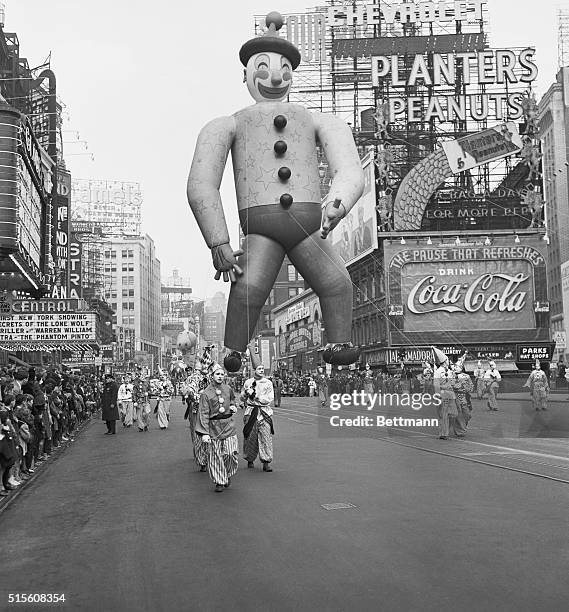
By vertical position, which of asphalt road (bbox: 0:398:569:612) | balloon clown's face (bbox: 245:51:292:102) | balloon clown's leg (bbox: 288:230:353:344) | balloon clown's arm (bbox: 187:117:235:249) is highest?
balloon clown's face (bbox: 245:51:292:102)

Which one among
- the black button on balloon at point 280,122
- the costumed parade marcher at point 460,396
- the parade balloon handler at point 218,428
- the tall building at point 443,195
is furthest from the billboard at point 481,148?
the black button on balloon at point 280,122

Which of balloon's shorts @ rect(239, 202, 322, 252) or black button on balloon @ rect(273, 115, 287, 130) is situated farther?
black button on balloon @ rect(273, 115, 287, 130)

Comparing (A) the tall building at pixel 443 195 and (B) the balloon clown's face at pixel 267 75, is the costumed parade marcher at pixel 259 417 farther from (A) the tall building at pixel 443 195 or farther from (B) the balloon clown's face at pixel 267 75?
(A) the tall building at pixel 443 195

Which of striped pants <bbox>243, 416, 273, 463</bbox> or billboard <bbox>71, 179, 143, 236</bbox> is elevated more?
billboard <bbox>71, 179, 143, 236</bbox>

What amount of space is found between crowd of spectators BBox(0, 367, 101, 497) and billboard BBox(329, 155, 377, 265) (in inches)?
1204

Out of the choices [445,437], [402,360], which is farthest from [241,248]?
[402,360]

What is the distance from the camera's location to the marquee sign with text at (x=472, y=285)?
148ft

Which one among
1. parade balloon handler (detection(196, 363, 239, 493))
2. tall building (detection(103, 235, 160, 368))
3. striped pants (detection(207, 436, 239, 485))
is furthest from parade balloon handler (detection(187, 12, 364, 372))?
tall building (detection(103, 235, 160, 368))

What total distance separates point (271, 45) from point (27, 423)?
22.6 feet

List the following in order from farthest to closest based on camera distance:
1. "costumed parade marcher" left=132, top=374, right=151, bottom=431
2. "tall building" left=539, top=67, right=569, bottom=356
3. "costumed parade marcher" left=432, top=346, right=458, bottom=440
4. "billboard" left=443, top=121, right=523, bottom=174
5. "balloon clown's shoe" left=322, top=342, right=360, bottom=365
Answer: "tall building" left=539, top=67, right=569, bottom=356 → "billboard" left=443, top=121, right=523, bottom=174 → "costumed parade marcher" left=132, top=374, right=151, bottom=431 → "costumed parade marcher" left=432, top=346, right=458, bottom=440 → "balloon clown's shoe" left=322, top=342, right=360, bottom=365

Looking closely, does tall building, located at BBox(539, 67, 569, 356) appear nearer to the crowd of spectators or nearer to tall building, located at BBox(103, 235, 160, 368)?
tall building, located at BBox(103, 235, 160, 368)

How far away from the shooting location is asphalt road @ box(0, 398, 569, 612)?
5.29 meters

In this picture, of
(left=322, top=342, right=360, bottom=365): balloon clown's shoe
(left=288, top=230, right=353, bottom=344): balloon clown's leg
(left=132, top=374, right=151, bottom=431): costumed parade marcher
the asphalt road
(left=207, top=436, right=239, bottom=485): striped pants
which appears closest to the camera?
the asphalt road

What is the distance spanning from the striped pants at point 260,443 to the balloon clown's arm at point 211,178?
14.6 feet
